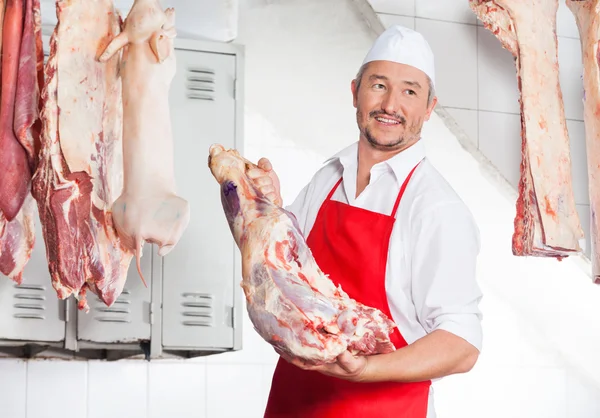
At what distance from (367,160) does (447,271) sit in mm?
578

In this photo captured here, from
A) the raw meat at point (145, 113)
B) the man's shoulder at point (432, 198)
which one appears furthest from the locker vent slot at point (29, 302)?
the man's shoulder at point (432, 198)

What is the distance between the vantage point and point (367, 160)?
338cm

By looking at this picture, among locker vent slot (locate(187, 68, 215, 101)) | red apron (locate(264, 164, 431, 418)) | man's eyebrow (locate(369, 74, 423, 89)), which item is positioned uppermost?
locker vent slot (locate(187, 68, 215, 101))

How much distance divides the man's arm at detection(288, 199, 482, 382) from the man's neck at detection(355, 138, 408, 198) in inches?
12.6

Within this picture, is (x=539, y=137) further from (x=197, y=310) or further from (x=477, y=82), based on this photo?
(x=197, y=310)

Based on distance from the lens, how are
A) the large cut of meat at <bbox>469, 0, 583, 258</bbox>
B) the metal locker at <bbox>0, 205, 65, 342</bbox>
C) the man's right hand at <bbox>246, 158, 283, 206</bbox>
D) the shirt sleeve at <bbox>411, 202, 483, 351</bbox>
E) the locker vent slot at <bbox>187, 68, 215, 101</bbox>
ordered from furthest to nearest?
1. the locker vent slot at <bbox>187, 68, 215, 101</bbox>
2. the metal locker at <bbox>0, 205, 65, 342</bbox>
3. the large cut of meat at <bbox>469, 0, 583, 258</bbox>
4. the shirt sleeve at <bbox>411, 202, 483, 351</bbox>
5. the man's right hand at <bbox>246, 158, 283, 206</bbox>

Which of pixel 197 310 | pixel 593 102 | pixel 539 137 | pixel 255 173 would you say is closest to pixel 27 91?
pixel 255 173

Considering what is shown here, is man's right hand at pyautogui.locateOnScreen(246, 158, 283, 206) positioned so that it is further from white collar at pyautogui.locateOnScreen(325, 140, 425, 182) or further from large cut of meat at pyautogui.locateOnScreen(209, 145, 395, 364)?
white collar at pyautogui.locateOnScreen(325, 140, 425, 182)

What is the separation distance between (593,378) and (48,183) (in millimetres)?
3395

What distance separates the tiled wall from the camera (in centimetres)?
509

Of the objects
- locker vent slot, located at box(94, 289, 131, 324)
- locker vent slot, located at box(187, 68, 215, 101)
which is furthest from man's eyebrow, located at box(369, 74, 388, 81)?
locker vent slot, located at box(94, 289, 131, 324)

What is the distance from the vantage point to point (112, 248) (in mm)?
2795

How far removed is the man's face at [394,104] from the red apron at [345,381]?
0.48 feet

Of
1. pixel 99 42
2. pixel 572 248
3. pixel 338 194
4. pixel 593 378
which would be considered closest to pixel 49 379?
pixel 338 194
